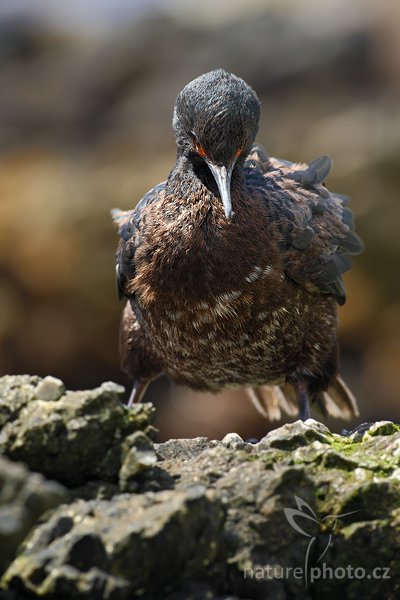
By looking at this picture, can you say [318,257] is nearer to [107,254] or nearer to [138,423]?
[138,423]

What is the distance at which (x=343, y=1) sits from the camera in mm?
12242

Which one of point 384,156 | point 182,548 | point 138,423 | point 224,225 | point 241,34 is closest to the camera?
point 182,548

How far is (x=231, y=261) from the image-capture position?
5004 mm

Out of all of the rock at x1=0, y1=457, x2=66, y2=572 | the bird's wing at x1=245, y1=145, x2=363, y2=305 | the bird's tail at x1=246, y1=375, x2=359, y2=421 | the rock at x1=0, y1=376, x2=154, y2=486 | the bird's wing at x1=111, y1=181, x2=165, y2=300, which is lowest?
the bird's tail at x1=246, y1=375, x2=359, y2=421

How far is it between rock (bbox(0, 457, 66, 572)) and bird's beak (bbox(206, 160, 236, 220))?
7.28 feet

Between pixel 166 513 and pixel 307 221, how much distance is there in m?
3.08

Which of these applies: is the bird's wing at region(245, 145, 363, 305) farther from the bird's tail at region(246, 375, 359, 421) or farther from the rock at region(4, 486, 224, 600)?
the rock at region(4, 486, 224, 600)

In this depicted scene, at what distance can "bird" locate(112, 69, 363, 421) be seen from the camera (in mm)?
4910

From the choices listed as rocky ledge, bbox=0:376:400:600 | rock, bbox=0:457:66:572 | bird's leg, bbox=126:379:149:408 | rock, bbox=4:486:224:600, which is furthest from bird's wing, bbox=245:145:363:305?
rock, bbox=0:457:66:572

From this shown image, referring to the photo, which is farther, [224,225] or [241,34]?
[241,34]

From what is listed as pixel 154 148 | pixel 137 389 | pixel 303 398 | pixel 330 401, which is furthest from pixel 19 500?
pixel 154 148

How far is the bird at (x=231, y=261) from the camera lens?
4910 millimetres

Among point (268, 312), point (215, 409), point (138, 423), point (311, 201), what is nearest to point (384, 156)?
point (215, 409)

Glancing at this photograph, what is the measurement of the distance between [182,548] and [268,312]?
259 centimetres
